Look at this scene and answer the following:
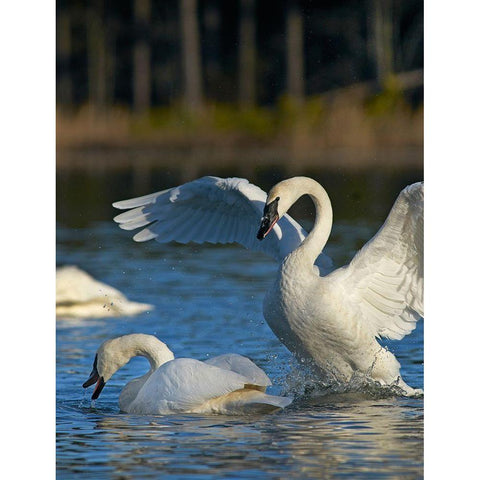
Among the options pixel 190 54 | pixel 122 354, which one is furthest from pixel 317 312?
pixel 190 54

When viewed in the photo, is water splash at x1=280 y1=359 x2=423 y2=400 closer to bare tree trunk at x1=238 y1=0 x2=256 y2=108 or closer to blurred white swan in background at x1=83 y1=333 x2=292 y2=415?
blurred white swan in background at x1=83 y1=333 x2=292 y2=415

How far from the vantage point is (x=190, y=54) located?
1545cm

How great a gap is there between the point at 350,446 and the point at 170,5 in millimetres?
9184

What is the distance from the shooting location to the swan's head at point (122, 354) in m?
7.33

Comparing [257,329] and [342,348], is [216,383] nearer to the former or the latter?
[342,348]

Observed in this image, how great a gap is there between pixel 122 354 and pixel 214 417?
0.85m

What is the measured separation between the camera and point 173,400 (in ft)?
22.3

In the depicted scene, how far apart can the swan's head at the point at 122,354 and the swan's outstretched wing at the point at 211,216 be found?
0.97 metres

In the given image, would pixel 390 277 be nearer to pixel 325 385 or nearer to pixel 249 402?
pixel 325 385

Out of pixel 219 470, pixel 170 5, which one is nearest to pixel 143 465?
pixel 219 470

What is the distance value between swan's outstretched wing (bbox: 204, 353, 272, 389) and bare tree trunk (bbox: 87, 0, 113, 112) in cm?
778

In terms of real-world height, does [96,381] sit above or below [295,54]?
below

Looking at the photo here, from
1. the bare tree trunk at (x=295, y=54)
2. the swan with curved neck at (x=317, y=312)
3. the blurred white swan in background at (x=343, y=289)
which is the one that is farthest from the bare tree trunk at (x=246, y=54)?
the swan with curved neck at (x=317, y=312)

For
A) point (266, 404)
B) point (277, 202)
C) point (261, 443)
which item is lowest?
point (261, 443)
